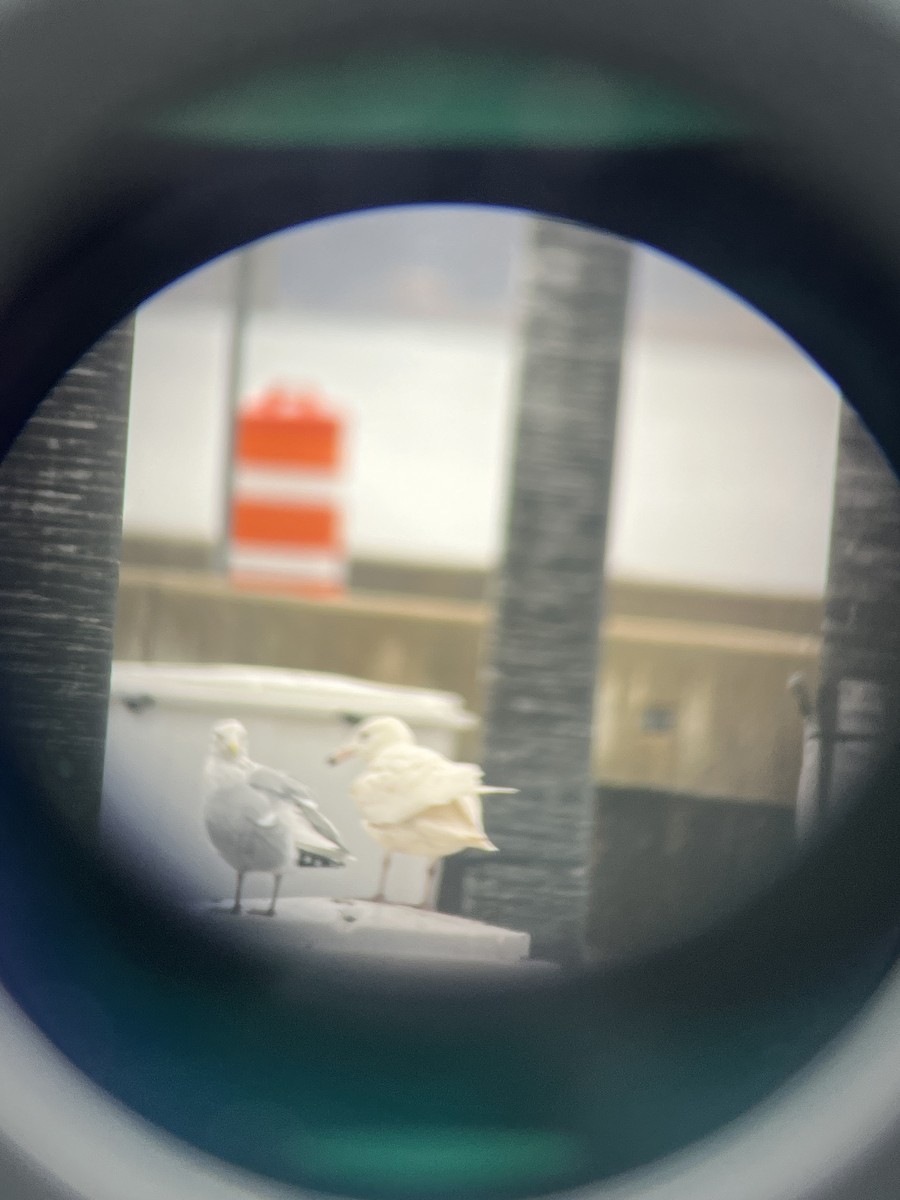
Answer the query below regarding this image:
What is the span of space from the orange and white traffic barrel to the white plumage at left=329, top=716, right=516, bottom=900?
1.73 meters

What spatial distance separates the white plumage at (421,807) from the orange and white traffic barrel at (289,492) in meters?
1.73

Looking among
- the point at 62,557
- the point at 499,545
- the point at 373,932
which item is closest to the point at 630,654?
the point at 499,545

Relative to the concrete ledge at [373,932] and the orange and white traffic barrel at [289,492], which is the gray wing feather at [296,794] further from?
the orange and white traffic barrel at [289,492]

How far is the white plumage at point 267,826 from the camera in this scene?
955 mm

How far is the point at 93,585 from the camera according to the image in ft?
2.72

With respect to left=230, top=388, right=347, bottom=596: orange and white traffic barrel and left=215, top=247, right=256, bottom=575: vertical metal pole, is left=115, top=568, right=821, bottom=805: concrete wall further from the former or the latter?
left=230, top=388, right=347, bottom=596: orange and white traffic barrel

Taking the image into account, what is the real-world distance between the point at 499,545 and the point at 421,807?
1.28 meters

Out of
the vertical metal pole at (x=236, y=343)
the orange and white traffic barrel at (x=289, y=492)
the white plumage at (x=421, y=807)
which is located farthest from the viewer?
the orange and white traffic barrel at (x=289, y=492)

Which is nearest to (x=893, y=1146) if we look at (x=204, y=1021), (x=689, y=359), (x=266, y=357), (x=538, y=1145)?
(x=538, y=1145)

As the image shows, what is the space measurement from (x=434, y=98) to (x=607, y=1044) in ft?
2.08

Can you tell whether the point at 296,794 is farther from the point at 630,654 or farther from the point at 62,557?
the point at 630,654

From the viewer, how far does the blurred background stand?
1.08 m

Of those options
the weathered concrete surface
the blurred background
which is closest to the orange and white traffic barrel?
the blurred background

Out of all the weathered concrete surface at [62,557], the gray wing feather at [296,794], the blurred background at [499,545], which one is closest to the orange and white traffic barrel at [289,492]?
the blurred background at [499,545]
